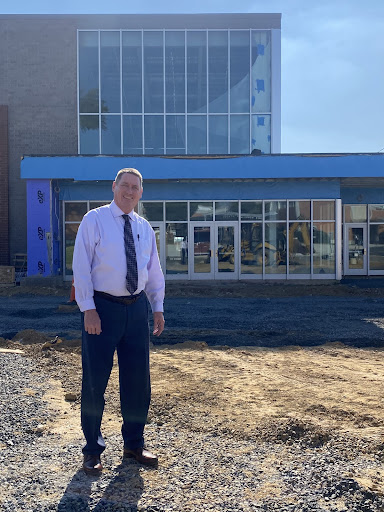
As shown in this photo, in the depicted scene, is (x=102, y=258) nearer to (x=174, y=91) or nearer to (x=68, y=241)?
(x=68, y=241)

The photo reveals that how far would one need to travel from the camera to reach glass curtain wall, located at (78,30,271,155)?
1011 inches

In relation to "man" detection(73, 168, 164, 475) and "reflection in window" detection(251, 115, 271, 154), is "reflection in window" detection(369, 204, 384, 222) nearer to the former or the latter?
"reflection in window" detection(251, 115, 271, 154)

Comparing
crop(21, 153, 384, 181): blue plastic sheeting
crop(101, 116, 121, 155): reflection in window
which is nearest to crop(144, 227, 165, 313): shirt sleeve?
crop(21, 153, 384, 181): blue plastic sheeting

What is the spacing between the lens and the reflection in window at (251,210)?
69.4 ft

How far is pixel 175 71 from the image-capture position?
25.8 m

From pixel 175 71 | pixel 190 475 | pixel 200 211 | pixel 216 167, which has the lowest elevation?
pixel 190 475

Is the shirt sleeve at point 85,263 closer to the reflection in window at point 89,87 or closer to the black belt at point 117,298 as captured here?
A: the black belt at point 117,298

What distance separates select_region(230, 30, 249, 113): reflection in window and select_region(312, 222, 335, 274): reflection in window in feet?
25.6

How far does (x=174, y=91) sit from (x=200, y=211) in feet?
24.9

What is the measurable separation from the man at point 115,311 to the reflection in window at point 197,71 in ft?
74.3

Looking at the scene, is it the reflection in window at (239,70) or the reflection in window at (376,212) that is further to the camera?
the reflection in window at (239,70)

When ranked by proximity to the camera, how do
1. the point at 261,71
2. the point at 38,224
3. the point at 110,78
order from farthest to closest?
the point at 261,71 < the point at 110,78 < the point at 38,224

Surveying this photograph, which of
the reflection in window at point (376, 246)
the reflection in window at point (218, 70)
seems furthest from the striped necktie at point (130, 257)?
the reflection in window at point (218, 70)

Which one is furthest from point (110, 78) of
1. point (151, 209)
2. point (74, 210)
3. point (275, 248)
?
point (275, 248)
